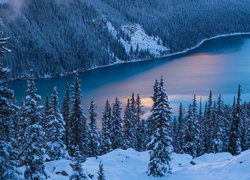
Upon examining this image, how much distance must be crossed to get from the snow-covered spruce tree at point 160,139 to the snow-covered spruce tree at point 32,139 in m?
14.1

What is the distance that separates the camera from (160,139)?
35656 mm

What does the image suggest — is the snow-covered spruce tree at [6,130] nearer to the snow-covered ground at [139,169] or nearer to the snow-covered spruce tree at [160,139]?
the snow-covered ground at [139,169]

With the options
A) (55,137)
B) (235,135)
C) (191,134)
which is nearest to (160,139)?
(55,137)

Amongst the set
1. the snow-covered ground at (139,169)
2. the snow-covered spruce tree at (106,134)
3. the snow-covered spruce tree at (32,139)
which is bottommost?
the snow-covered spruce tree at (106,134)

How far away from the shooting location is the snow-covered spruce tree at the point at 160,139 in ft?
115

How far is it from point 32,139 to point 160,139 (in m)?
15.2

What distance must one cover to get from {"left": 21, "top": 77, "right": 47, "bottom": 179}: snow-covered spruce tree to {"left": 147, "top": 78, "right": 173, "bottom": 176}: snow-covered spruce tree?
553 inches

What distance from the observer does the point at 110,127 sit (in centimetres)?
6153

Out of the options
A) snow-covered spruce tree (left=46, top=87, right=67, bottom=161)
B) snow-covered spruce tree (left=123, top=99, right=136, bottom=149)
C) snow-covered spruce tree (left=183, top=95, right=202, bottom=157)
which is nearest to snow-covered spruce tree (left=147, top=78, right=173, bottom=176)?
snow-covered spruce tree (left=46, top=87, right=67, bottom=161)

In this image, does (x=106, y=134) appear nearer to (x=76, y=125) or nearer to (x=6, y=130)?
(x=76, y=125)

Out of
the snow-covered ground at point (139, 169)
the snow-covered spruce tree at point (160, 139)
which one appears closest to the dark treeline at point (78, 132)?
the snow-covered spruce tree at point (160, 139)

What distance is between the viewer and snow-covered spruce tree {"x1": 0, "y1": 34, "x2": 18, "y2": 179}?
1912cm

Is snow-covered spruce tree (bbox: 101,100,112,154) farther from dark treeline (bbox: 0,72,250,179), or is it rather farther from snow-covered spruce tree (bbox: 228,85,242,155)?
snow-covered spruce tree (bbox: 228,85,242,155)

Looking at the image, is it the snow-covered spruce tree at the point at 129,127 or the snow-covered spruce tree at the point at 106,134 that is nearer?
the snow-covered spruce tree at the point at 106,134
